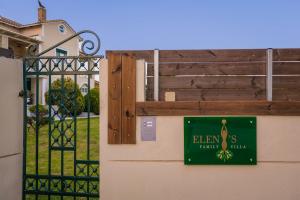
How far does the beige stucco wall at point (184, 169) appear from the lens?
142 inches

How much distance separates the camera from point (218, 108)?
3.63 m

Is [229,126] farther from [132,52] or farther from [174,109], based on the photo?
[132,52]

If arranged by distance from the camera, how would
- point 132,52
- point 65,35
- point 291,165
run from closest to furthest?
point 291,165
point 132,52
point 65,35

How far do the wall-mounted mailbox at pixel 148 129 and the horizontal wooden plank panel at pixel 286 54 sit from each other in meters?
1.79

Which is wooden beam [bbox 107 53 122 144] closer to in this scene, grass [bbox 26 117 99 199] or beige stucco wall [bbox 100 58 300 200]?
beige stucco wall [bbox 100 58 300 200]

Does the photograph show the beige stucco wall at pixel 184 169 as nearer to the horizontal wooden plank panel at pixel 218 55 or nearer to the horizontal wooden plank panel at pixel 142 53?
the horizontal wooden plank panel at pixel 142 53

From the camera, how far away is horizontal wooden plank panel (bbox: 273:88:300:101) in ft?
12.1

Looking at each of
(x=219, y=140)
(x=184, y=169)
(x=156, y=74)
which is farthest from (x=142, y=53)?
(x=184, y=169)

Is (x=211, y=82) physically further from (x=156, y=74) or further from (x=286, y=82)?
(x=286, y=82)

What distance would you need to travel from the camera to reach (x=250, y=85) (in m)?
3.75

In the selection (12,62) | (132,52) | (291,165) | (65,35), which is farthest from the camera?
(65,35)

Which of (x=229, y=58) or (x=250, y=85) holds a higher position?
(x=229, y=58)

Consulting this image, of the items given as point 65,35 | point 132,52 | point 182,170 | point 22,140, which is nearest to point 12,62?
point 22,140

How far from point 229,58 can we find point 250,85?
17.6 inches
